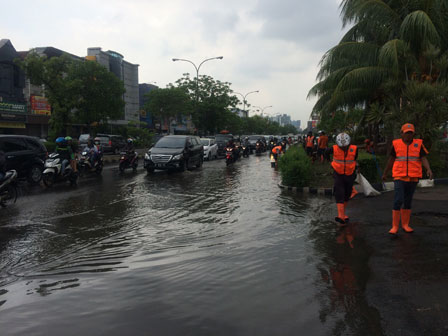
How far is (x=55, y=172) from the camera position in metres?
13.6

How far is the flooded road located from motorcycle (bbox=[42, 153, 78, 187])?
4121 mm

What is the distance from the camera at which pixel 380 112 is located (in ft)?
50.9

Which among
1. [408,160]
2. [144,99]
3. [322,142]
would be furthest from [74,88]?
[144,99]

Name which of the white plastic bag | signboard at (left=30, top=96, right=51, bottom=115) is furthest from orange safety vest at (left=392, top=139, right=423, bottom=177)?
signboard at (left=30, top=96, right=51, bottom=115)

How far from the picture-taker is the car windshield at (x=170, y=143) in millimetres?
19609

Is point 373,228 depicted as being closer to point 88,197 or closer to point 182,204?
point 182,204

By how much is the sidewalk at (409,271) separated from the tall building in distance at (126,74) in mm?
62382

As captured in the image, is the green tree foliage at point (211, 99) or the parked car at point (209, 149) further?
the green tree foliage at point (211, 99)

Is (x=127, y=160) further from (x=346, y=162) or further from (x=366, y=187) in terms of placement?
(x=346, y=162)

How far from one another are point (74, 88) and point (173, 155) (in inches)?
625

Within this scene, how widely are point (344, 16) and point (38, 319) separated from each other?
1829 cm

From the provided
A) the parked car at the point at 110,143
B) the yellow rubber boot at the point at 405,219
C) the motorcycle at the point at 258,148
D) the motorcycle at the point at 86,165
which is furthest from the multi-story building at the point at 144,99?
the yellow rubber boot at the point at 405,219

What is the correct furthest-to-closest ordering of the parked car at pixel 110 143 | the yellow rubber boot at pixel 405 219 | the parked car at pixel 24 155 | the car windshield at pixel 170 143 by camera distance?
1. the parked car at pixel 110 143
2. the car windshield at pixel 170 143
3. the parked car at pixel 24 155
4. the yellow rubber boot at pixel 405 219

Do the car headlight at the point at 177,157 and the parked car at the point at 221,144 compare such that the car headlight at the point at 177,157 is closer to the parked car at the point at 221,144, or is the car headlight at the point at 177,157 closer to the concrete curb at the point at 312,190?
the concrete curb at the point at 312,190
